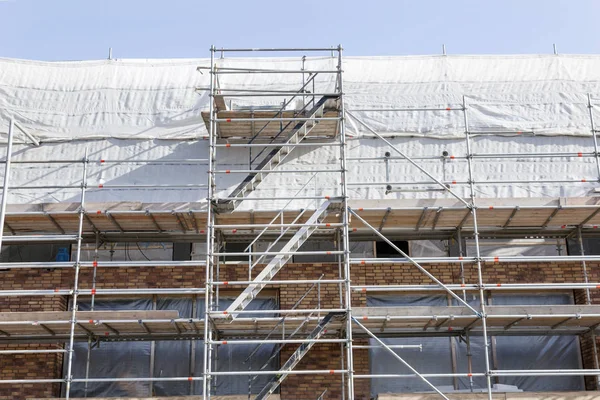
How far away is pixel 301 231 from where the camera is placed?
12828 millimetres

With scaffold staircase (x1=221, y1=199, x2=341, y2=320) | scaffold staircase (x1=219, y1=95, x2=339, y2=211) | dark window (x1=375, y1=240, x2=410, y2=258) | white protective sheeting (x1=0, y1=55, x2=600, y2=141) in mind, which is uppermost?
white protective sheeting (x1=0, y1=55, x2=600, y2=141)

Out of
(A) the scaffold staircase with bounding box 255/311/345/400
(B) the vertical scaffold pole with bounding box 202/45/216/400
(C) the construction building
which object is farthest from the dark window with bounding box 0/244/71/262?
(A) the scaffold staircase with bounding box 255/311/345/400

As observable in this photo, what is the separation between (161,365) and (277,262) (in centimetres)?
318

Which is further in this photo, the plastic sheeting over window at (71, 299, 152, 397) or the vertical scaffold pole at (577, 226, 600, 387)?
the plastic sheeting over window at (71, 299, 152, 397)

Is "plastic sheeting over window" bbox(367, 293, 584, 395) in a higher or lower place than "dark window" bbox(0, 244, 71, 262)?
lower

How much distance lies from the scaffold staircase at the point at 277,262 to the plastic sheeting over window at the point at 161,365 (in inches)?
62.0

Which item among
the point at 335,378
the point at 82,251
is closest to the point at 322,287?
the point at 335,378

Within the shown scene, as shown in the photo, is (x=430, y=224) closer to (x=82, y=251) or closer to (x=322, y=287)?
(x=322, y=287)

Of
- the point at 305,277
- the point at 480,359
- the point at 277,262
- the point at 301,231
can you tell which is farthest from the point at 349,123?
the point at 480,359

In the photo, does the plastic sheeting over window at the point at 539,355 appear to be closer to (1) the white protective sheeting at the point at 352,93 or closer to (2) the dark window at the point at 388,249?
(2) the dark window at the point at 388,249

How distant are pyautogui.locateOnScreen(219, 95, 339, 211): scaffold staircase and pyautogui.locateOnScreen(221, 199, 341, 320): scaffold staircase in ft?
3.35

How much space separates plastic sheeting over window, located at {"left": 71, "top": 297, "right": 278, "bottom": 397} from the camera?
14148 mm

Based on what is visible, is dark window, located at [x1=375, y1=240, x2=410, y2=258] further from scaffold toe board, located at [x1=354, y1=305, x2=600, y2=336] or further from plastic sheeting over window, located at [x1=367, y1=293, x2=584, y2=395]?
scaffold toe board, located at [x1=354, y1=305, x2=600, y2=336]

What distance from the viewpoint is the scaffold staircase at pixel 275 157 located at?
13.2 meters
